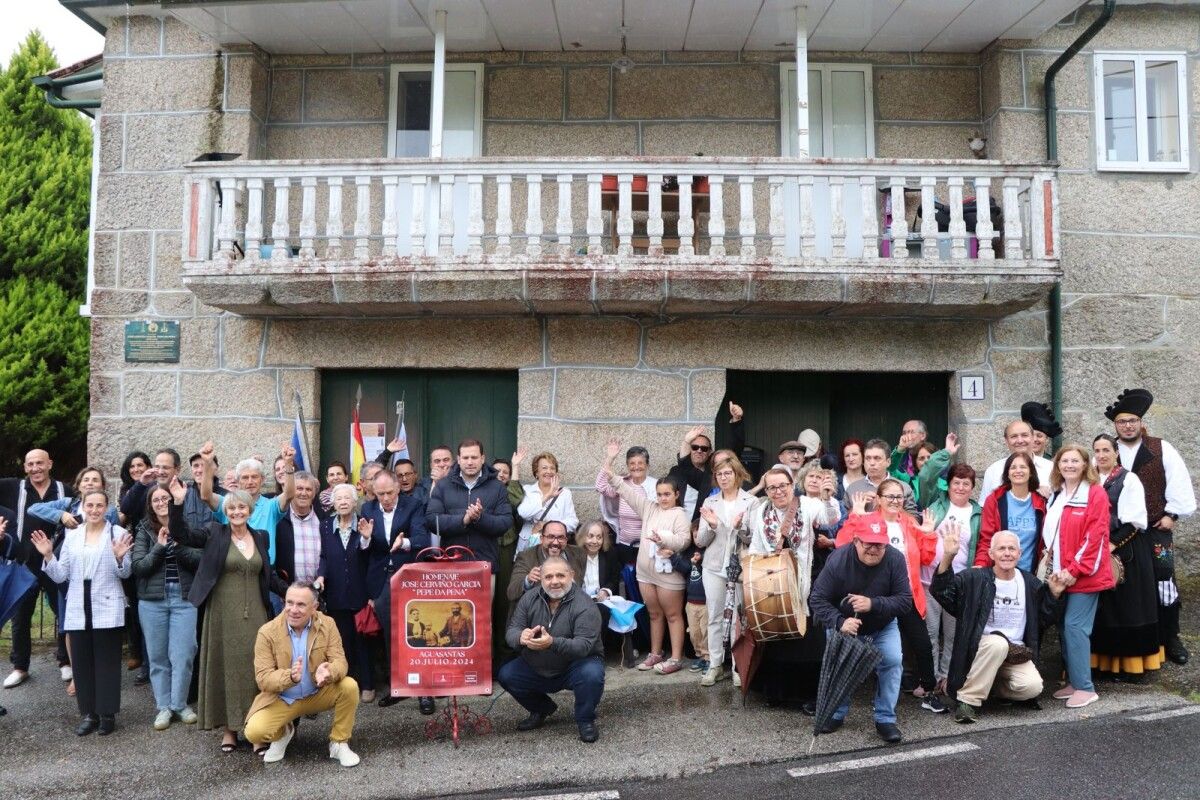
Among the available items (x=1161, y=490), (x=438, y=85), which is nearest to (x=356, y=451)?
(x=438, y=85)

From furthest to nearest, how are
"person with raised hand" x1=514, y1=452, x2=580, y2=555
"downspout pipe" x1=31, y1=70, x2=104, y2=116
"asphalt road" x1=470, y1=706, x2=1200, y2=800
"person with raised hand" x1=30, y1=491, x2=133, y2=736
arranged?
"downspout pipe" x1=31, y1=70, x2=104, y2=116
"person with raised hand" x1=514, y1=452, x2=580, y2=555
"person with raised hand" x1=30, y1=491, x2=133, y2=736
"asphalt road" x1=470, y1=706, x2=1200, y2=800

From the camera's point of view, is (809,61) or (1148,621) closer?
(1148,621)

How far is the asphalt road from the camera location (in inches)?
195

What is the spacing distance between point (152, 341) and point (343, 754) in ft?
17.7

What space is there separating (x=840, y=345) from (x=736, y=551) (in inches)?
128

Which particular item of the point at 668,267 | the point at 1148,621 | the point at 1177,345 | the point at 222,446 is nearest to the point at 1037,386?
the point at 1177,345

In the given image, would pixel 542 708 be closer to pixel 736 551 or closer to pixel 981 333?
pixel 736 551

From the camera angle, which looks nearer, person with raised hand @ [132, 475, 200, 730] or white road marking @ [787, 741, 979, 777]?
white road marking @ [787, 741, 979, 777]

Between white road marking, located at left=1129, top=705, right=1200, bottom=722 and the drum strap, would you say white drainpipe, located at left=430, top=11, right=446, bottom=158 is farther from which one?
white road marking, located at left=1129, top=705, right=1200, bottom=722

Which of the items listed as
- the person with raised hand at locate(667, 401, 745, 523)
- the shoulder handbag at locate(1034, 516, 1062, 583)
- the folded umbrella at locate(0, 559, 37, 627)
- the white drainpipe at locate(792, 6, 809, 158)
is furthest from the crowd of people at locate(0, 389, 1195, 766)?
the white drainpipe at locate(792, 6, 809, 158)

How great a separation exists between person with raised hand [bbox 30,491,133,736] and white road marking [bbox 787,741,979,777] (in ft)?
14.8

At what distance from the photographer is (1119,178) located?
9.34 metres

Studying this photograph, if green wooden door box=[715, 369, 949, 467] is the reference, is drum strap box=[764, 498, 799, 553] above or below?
below

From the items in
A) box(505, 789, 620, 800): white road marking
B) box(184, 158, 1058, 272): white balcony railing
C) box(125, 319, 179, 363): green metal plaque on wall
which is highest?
box(184, 158, 1058, 272): white balcony railing
